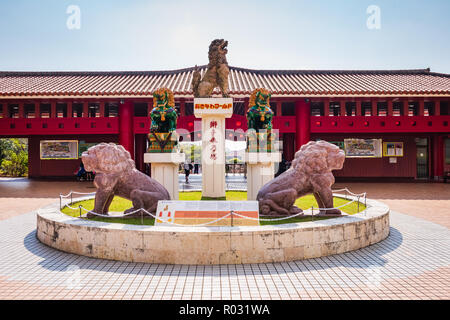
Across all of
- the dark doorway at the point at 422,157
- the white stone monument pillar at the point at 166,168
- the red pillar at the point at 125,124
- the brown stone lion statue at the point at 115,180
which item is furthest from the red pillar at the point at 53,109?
the dark doorway at the point at 422,157

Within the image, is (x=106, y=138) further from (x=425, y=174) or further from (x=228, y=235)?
(x=425, y=174)

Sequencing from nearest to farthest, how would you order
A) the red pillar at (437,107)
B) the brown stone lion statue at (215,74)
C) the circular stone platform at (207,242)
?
the circular stone platform at (207,242), the brown stone lion statue at (215,74), the red pillar at (437,107)

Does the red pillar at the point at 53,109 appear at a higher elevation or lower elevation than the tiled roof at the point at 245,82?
lower

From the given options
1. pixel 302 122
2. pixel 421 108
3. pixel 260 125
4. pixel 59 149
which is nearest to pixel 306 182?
pixel 260 125

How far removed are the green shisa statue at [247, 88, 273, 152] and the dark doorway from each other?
1458 cm

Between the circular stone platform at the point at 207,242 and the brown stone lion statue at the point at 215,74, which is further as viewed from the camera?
the brown stone lion statue at the point at 215,74

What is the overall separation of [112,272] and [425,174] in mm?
19498

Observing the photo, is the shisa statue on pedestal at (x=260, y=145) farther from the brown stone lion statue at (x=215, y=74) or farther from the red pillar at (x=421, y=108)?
the red pillar at (x=421, y=108)

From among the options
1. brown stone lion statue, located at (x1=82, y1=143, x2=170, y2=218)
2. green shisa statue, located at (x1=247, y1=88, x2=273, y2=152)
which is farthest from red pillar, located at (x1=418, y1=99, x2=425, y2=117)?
brown stone lion statue, located at (x1=82, y1=143, x2=170, y2=218)

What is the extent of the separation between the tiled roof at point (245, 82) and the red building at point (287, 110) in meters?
0.05

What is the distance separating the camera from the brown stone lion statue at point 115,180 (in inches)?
220

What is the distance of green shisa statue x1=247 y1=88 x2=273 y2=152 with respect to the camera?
748 centimetres

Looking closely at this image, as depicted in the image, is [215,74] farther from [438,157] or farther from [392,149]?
[438,157]

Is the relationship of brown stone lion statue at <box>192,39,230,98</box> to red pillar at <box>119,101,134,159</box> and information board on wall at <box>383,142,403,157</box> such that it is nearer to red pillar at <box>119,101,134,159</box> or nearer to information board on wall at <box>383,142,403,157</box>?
red pillar at <box>119,101,134,159</box>
